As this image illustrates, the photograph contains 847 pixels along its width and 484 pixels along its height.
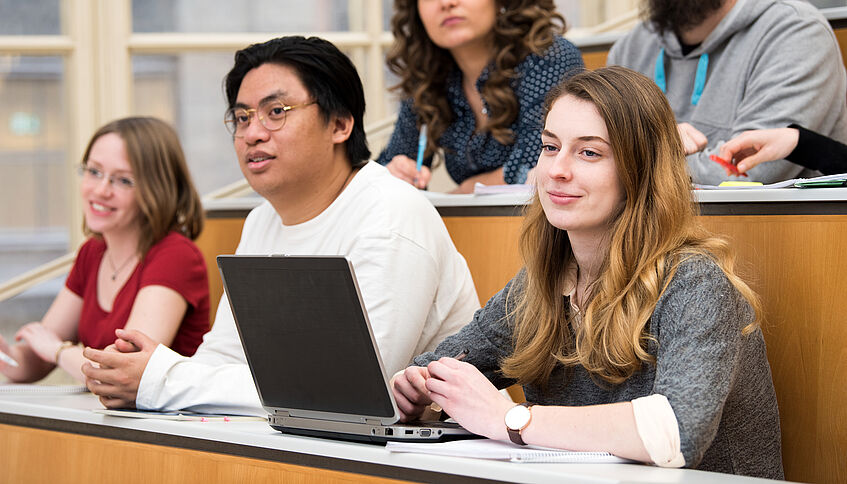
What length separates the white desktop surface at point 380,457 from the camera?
3.47 feet

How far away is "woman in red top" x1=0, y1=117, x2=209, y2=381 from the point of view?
2.19 meters

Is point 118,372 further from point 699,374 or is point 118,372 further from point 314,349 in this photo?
point 699,374

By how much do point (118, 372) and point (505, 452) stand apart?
2.41 ft

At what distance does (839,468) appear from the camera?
139 cm

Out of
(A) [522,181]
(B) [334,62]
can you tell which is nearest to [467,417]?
(B) [334,62]

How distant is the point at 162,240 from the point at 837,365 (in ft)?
4.82

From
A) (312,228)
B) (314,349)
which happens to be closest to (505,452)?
(314,349)

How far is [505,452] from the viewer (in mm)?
1155

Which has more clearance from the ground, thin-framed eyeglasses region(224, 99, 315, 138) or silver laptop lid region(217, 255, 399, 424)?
thin-framed eyeglasses region(224, 99, 315, 138)

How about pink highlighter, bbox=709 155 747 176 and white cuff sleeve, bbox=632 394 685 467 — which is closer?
white cuff sleeve, bbox=632 394 685 467

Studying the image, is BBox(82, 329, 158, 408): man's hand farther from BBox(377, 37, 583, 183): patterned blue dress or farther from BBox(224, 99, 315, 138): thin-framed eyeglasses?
BBox(377, 37, 583, 183): patterned blue dress

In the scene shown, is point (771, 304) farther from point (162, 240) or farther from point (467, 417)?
point (162, 240)

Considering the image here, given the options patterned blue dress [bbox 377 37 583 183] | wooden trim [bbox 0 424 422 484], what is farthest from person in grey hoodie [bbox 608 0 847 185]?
wooden trim [bbox 0 424 422 484]

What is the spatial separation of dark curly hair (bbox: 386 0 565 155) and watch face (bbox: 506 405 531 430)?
1181mm
